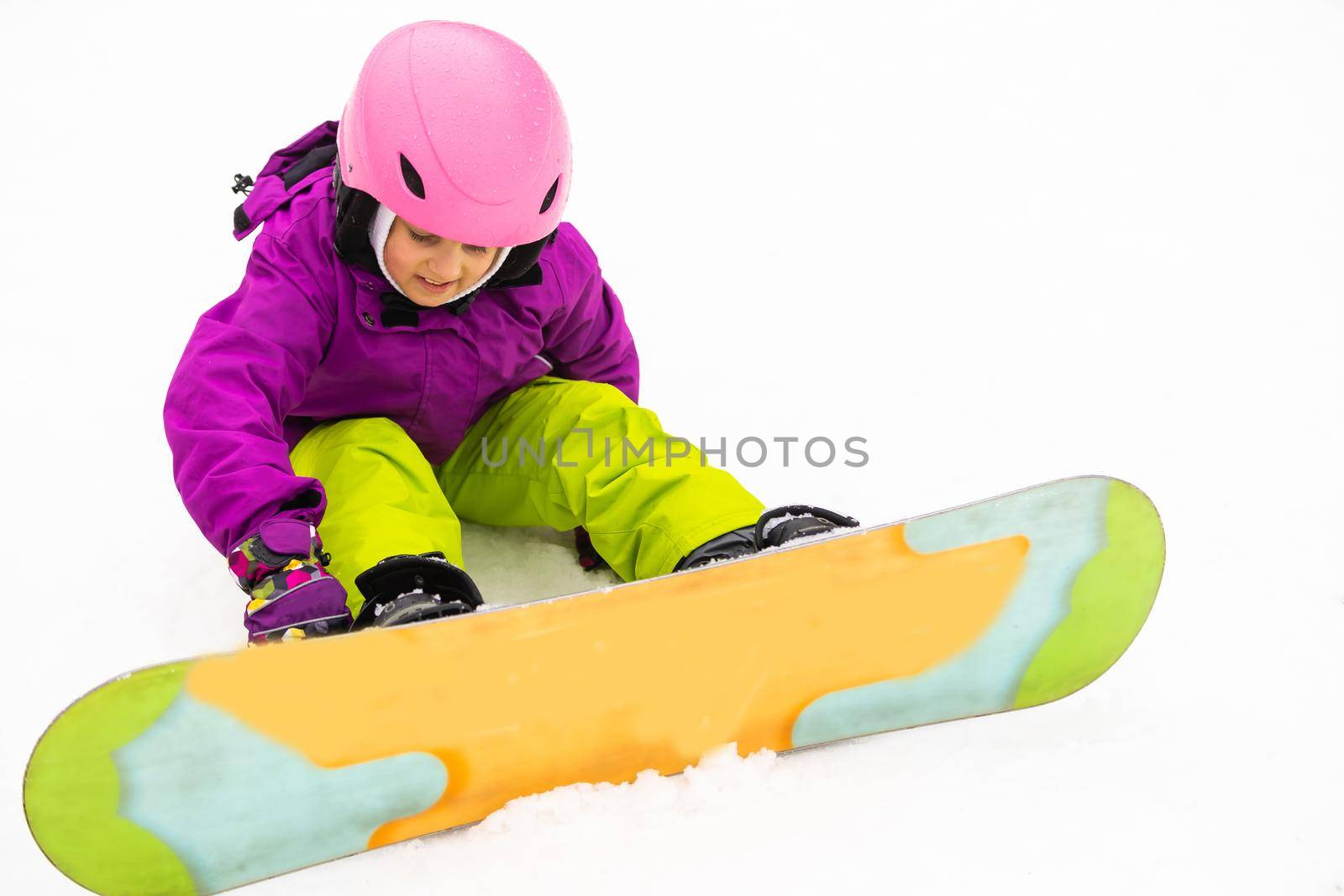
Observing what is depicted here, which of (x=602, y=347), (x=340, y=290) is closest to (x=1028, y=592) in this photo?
(x=602, y=347)

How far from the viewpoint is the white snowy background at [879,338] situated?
1.39 m

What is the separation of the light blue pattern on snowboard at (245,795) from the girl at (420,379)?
0.47ft

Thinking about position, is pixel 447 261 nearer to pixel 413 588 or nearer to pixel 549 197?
pixel 549 197

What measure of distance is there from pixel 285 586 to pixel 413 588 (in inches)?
6.4

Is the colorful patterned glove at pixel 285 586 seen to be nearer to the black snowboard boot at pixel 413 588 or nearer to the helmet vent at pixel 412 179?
the black snowboard boot at pixel 413 588

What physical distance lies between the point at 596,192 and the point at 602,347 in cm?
139

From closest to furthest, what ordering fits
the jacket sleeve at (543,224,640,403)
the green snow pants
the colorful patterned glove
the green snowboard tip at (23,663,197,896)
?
the green snowboard tip at (23,663,197,896), the colorful patterned glove, the green snow pants, the jacket sleeve at (543,224,640,403)

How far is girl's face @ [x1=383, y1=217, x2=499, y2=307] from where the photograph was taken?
1519 millimetres

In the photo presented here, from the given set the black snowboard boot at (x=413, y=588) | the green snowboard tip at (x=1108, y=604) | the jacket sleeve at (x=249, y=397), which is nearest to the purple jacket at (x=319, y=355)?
→ the jacket sleeve at (x=249, y=397)

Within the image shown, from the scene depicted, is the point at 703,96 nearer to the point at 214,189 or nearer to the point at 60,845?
the point at 214,189

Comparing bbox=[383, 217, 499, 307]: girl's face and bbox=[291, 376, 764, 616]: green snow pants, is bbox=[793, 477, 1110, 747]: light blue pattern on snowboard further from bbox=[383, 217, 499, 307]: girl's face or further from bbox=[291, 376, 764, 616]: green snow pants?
bbox=[383, 217, 499, 307]: girl's face

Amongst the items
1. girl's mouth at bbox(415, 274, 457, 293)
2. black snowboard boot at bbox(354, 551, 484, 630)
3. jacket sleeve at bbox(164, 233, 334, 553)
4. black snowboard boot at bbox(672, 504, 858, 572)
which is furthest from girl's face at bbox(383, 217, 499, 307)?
black snowboard boot at bbox(672, 504, 858, 572)

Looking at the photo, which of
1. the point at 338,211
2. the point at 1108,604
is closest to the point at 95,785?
the point at 338,211

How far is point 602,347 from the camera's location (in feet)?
6.35
